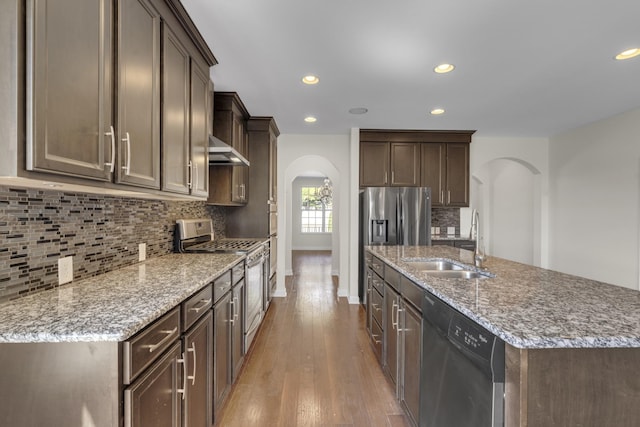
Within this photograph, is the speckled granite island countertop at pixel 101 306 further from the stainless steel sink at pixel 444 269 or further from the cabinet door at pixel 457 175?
the cabinet door at pixel 457 175

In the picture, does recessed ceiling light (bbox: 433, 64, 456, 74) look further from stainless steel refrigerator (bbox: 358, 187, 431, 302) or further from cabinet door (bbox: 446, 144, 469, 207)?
cabinet door (bbox: 446, 144, 469, 207)

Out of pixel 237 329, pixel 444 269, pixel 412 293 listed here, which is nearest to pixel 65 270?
pixel 237 329

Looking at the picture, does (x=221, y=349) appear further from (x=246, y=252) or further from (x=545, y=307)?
(x=545, y=307)

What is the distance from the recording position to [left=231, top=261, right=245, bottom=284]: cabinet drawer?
2.15m

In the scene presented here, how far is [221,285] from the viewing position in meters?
1.86

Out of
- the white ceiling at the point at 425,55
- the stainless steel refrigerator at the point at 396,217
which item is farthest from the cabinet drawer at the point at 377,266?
the white ceiling at the point at 425,55

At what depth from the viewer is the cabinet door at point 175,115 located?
170 cm

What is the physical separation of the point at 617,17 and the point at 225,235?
3945mm

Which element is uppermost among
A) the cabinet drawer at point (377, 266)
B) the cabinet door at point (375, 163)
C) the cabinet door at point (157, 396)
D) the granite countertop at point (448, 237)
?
the cabinet door at point (375, 163)

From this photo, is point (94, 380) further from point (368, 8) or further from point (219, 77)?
point (219, 77)

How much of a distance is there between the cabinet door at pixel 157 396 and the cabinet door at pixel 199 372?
8 centimetres

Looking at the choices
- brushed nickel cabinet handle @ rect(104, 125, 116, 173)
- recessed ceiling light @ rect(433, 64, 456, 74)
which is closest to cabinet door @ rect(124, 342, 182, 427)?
brushed nickel cabinet handle @ rect(104, 125, 116, 173)

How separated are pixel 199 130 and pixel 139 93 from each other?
2.59 feet

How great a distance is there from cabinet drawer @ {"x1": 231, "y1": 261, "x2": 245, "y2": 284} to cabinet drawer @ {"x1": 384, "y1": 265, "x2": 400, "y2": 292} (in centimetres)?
113
